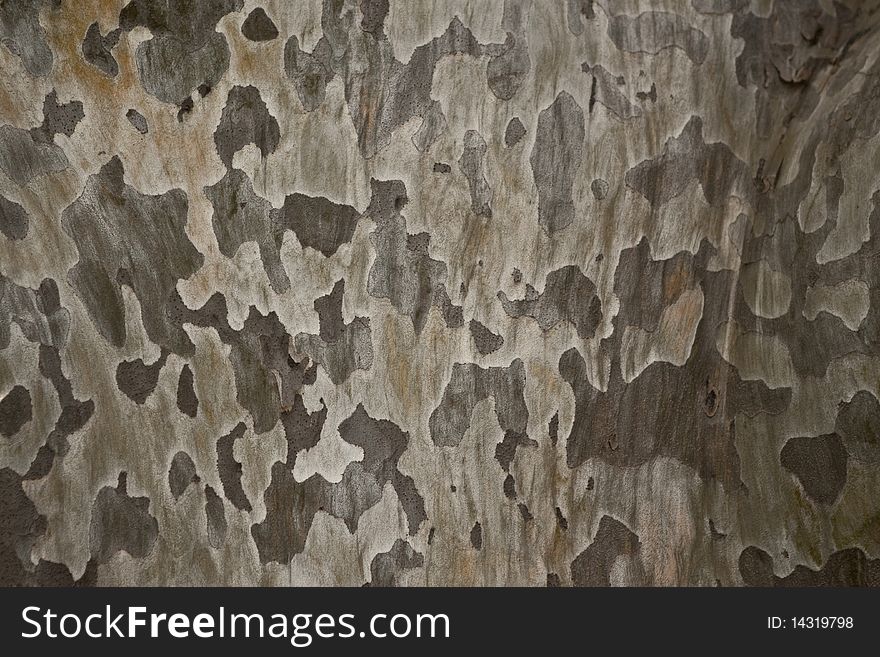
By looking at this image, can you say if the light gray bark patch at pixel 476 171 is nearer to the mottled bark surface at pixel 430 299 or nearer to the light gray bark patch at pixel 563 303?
the mottled bark surface at pixel 430 299

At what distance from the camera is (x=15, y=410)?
114 centimetres

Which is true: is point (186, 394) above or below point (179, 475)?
above

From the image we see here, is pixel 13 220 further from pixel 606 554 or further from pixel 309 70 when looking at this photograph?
pixel 606 554

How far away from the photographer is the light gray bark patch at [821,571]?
1.22m

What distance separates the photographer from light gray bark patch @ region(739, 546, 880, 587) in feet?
4.02

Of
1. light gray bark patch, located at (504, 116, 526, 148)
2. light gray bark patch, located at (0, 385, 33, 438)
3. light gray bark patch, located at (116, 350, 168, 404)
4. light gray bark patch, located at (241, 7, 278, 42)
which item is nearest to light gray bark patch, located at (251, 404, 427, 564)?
light gray bark patch, located at (116, 350, 168, 404)

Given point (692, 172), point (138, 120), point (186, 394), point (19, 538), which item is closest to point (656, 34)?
point (692, 172)

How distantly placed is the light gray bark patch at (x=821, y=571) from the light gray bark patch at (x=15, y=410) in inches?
43.7

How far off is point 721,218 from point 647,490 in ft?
1.53

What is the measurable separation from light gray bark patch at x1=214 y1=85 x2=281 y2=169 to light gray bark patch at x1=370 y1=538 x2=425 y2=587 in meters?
0.63

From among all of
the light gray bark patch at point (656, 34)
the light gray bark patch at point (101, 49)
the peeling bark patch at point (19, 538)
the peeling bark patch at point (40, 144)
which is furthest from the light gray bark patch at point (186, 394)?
the light gray bark patch at point (656, 34)

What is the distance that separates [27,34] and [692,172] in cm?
104

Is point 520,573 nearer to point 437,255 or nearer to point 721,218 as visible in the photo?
point 437,255

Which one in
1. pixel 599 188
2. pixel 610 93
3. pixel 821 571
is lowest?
pixel 821 571
